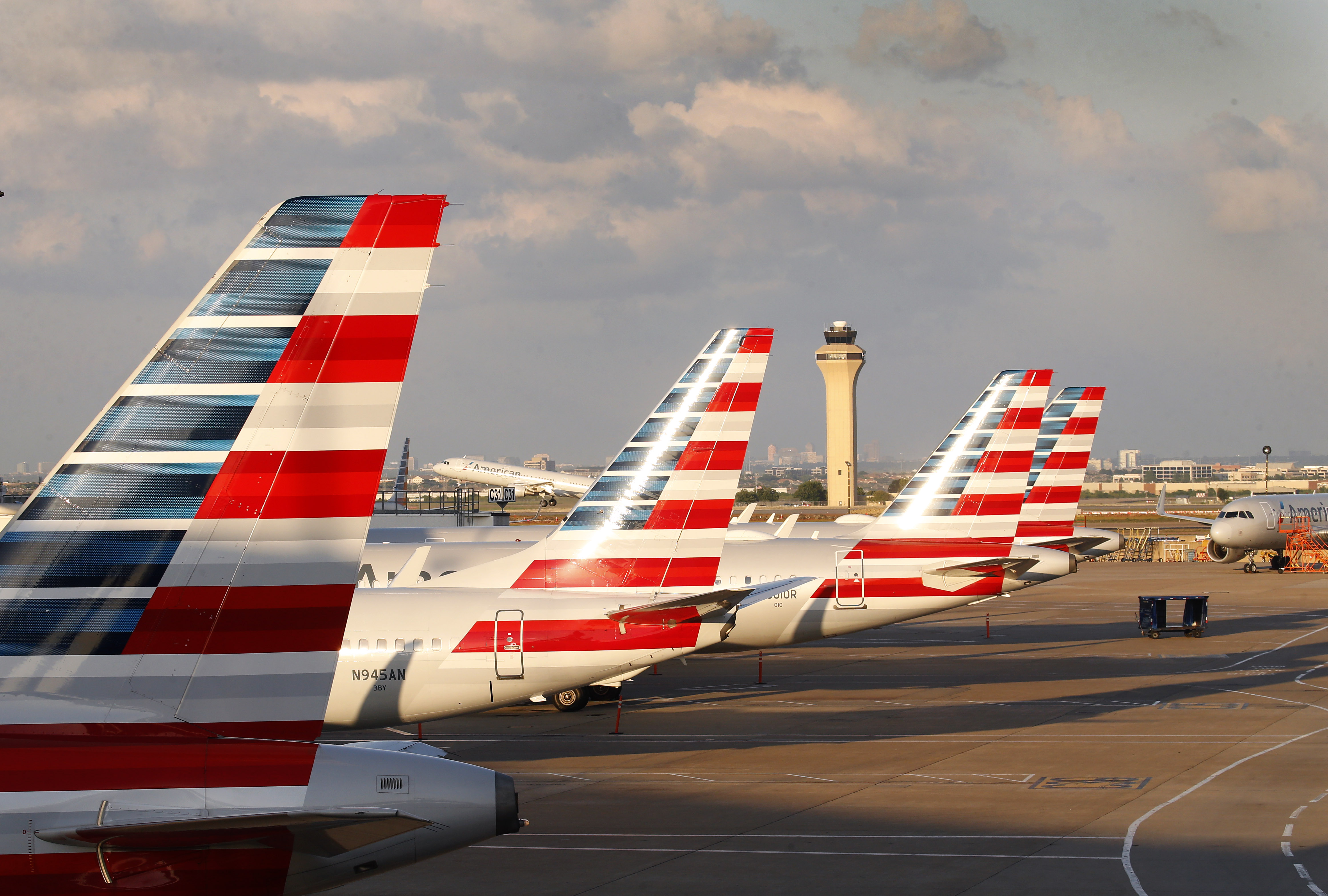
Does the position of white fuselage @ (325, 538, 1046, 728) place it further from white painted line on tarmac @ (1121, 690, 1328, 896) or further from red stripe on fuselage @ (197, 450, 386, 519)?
red stripe on fuselage @ (197, 450, 386, 519)

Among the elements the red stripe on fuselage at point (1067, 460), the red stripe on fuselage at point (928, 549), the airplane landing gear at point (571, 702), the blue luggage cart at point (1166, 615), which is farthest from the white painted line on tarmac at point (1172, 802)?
the red stripe on fuselage at point (1067, 460)

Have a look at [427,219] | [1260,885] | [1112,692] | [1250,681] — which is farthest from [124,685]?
[1250,681]

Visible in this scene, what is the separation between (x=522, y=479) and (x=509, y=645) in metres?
113

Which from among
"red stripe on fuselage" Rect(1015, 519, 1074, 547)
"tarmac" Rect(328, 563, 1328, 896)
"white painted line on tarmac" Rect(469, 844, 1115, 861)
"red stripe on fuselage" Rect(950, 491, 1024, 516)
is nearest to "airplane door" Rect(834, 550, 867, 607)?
"tarmac" Rect(328, 563, 1328, 896)

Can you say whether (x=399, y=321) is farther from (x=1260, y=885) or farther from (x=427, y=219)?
(x=1260, y=885)

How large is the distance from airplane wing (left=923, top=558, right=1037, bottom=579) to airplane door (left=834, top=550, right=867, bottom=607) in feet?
5.16

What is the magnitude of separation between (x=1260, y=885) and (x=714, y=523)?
1047 centimetres

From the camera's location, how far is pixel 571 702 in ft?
84.5

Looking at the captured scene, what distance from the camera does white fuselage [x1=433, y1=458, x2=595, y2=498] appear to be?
126375 mm

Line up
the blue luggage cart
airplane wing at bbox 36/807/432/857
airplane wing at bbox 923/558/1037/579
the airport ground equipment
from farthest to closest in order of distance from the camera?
1. the airport ground equipment
2. the blue luggage cart
3. airplane wing at bbox 923/558/1037/579
4. airplane wing at bbox 36/807/432/857

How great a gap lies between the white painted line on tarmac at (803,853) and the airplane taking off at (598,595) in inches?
161

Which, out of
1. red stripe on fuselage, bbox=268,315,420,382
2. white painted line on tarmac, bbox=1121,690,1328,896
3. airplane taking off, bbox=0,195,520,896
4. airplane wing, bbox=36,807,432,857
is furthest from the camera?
white painted line on tarmac, bbox=1121,690,1328,896

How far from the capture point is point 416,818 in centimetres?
660

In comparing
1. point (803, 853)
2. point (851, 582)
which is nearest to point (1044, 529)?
point (851, 582)
